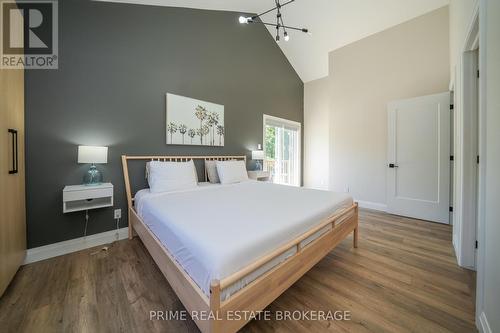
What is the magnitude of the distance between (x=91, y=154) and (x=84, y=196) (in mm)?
457

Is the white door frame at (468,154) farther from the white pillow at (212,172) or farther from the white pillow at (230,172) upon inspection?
the white pillow at (212,172)

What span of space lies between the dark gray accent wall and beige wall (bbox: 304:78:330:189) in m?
2.69

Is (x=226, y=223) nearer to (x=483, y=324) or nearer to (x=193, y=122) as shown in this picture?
(x=483, y=324)

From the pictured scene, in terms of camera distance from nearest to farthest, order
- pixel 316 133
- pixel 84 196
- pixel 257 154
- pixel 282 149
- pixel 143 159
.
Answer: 1. pixel 84 196
2. pixel 143 159
3. pixel 257 154
4. pixel 282 149
5. pixel 316 133

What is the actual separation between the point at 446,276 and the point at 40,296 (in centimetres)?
339

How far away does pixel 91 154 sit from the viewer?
213 centimetres

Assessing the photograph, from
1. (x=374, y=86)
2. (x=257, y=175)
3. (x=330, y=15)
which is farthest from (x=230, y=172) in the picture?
(x=330, y=15)

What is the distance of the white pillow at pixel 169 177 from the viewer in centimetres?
244

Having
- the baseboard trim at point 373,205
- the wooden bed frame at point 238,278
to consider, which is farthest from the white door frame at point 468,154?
the baseboard trim at point 373,205

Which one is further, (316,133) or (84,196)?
(316,133)

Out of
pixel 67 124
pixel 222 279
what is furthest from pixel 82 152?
pixel 222 279

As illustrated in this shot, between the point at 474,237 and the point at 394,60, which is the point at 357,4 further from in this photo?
the point at 474,237

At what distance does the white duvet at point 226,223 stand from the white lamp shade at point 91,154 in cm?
62

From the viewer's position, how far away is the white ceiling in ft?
10.5
